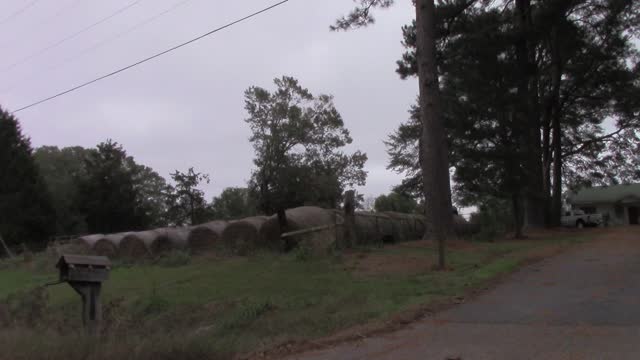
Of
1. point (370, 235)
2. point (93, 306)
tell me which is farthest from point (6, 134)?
point (93, 306)

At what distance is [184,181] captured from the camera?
73188mm

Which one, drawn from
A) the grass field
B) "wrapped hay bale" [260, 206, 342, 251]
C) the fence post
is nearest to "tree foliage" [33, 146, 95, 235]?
"wrapped hay bale" [260, 206, 342, 251]

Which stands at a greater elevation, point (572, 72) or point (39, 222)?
point (572, 72)

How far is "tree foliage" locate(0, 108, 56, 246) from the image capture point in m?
60.5

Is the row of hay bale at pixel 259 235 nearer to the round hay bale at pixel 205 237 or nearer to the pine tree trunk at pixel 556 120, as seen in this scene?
the round hay bale at pixel 205 237

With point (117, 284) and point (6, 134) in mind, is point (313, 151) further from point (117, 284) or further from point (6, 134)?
point (117, 284)

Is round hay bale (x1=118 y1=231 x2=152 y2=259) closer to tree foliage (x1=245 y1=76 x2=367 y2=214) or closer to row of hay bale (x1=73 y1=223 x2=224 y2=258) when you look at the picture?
row of hay bale (x1=73 y1=223 x2=224 y2=258)

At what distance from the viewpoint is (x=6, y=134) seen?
66.1 metres

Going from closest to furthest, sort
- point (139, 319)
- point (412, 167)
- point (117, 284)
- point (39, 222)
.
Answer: point (139, 319) < point (117, 284) < point (412, 167) < point (39, 222)

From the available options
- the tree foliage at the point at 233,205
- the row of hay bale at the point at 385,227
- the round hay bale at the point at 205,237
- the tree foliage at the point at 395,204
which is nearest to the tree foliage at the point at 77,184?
the tree foliage at the point at 233,205

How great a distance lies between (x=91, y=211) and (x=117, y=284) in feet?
167

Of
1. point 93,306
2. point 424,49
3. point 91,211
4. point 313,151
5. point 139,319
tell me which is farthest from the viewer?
point 313,151

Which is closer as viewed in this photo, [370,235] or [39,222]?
[370,235]

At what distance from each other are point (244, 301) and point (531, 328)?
647cm
